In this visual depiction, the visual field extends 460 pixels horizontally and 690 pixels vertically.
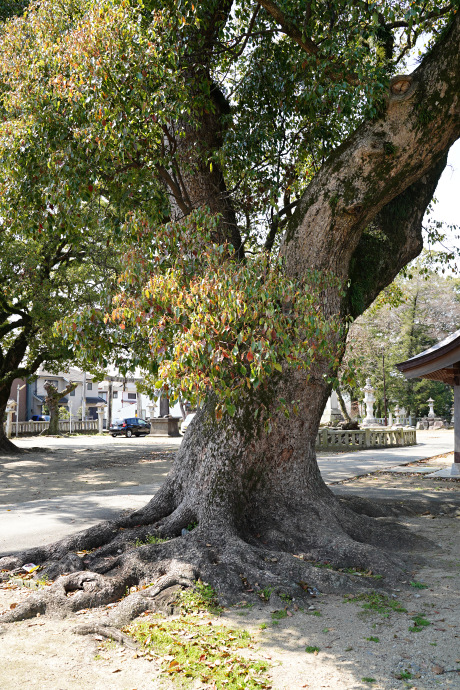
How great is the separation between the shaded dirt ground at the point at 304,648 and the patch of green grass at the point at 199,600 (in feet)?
0.57

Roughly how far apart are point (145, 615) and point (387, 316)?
42.5 m

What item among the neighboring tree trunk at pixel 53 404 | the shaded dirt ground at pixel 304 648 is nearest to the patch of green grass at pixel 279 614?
the shaded dirt ground at pixel 304 648

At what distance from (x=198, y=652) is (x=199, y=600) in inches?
39.1

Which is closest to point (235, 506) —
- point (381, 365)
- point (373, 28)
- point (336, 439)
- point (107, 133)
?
point (107, 133)

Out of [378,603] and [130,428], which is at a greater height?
[378,603]

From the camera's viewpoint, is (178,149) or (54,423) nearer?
(178,149)

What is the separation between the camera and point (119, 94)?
7.39 meters

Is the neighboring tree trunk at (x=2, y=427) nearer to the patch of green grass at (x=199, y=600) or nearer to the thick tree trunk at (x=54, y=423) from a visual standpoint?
the thick tree trunk at (x=54, y=423)

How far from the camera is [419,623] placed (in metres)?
4.89

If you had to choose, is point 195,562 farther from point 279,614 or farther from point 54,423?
point 54,423

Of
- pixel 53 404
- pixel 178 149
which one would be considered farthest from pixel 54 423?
pixel 178 149

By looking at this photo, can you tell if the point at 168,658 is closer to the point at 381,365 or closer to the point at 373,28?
the point at 373,28

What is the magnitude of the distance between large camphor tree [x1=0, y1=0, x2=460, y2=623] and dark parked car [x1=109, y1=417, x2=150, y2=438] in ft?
113

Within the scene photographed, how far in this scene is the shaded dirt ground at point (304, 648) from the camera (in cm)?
397
